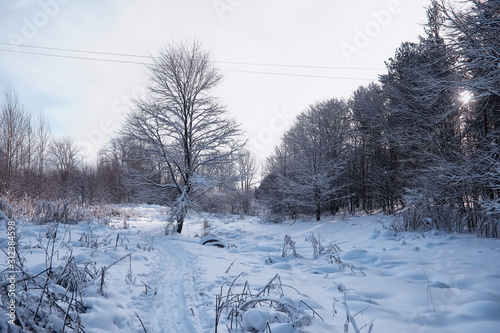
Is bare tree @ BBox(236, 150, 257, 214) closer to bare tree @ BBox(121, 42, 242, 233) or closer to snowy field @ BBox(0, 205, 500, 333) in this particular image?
bare tree @ BBox(121, 42, 242, 233)

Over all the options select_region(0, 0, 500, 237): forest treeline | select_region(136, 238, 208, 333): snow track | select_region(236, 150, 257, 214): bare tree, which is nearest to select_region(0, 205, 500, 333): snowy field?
select_region(136, 238, 208, 333): snow track

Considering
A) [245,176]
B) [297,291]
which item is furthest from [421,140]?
[297,291]

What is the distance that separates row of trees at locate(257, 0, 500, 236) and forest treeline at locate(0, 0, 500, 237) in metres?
0.06

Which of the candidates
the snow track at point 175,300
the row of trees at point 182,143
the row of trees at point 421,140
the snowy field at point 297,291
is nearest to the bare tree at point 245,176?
the row of trees at point 182,143

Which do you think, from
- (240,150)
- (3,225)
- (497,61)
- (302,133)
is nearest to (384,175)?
(302,133)

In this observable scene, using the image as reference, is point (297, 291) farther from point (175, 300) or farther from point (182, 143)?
point (182, 143)

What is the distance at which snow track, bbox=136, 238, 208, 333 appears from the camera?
7.83 feet

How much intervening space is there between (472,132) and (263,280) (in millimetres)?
9885

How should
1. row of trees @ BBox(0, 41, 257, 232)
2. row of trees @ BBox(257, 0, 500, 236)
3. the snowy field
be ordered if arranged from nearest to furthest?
1. the snowy field
2. row of trees @ BBox(257, 0, 500, 236)
3. row of trees @ BBox(0, 41, 257, 232)

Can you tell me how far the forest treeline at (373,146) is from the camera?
6.08 meters

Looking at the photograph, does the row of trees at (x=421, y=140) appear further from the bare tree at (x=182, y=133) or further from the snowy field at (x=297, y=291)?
the bare tree at (x=182, y=133)

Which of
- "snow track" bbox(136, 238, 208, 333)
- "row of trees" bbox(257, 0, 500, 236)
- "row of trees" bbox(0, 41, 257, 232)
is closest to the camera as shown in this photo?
"snow track" bbox(136, 238, 208, 333)

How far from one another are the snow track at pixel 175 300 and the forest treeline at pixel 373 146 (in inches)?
226

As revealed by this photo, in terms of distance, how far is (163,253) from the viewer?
6191 mm
